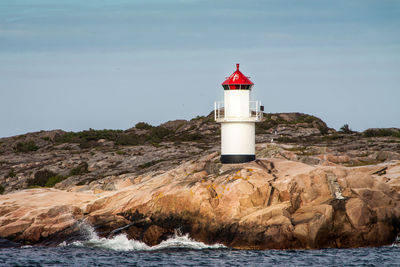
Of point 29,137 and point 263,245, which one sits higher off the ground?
point 29,137

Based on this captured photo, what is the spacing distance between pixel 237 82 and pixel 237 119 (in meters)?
1.87

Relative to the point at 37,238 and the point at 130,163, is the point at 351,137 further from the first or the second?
the point at 37,238

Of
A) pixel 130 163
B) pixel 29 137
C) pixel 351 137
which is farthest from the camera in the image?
pixel 29 137

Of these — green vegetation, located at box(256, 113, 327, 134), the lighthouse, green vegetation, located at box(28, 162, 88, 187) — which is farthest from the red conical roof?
green vegetation, located at box(256, 113, 327, 134)

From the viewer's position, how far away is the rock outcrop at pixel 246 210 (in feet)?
→ 86.8

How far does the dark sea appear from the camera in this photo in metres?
23.4

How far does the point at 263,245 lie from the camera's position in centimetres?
2619

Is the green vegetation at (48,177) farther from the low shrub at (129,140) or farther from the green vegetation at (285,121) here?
the green vegetation at (285,121)

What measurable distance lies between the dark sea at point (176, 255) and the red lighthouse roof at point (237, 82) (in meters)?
8.16

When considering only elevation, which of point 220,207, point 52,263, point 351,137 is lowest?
point 52,263

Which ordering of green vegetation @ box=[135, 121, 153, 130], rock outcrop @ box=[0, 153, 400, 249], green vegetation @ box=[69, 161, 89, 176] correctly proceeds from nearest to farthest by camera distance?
rock outcrop @ box=[0, 153, 400, 249] → green vegetation @ box=[69, 161, 89, 176] → green vegetation @ box=[135, 121, 153, 130]

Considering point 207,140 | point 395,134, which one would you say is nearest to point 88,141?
point 207,140

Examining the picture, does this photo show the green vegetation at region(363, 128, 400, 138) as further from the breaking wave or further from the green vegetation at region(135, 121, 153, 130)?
the breaking wave

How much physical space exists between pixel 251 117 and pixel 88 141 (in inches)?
1290
